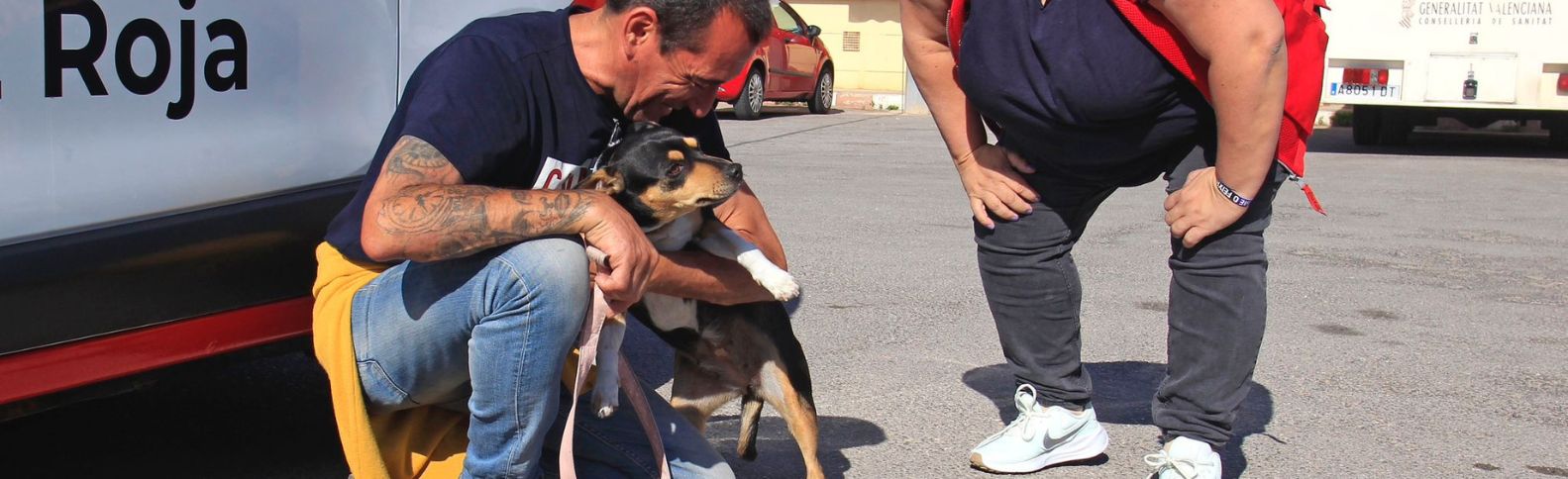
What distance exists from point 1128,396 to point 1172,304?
3.04 feet

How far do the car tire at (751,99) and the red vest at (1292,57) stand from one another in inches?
473

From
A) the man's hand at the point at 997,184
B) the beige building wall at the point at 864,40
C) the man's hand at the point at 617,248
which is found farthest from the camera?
the beige building wall at the point at 864,40

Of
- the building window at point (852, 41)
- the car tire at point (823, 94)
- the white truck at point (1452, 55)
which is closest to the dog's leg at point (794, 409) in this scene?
the white truck at point (1452, 55)

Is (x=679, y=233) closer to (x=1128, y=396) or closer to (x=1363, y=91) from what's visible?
(x=1128, y=396)

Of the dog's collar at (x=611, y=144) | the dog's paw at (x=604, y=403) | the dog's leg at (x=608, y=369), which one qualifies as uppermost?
the dog's collar at (x=611, y=144)

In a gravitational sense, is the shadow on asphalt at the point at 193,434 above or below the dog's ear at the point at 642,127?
below

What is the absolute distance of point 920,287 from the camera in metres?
5.29

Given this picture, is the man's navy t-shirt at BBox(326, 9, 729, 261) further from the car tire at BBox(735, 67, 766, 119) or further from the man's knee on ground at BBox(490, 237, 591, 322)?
the car tire at BBox(735, 67, 766, 119)

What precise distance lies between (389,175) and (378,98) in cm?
70

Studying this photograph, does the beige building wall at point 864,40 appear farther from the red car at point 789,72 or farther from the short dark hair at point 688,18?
the short dark hair at point 688,18

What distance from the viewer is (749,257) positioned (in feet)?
9.57

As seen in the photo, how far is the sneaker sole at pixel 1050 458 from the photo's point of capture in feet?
10.6

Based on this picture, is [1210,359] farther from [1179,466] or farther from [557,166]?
[557,166]

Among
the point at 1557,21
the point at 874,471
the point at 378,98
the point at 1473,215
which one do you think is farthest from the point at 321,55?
the point at 1557,21
